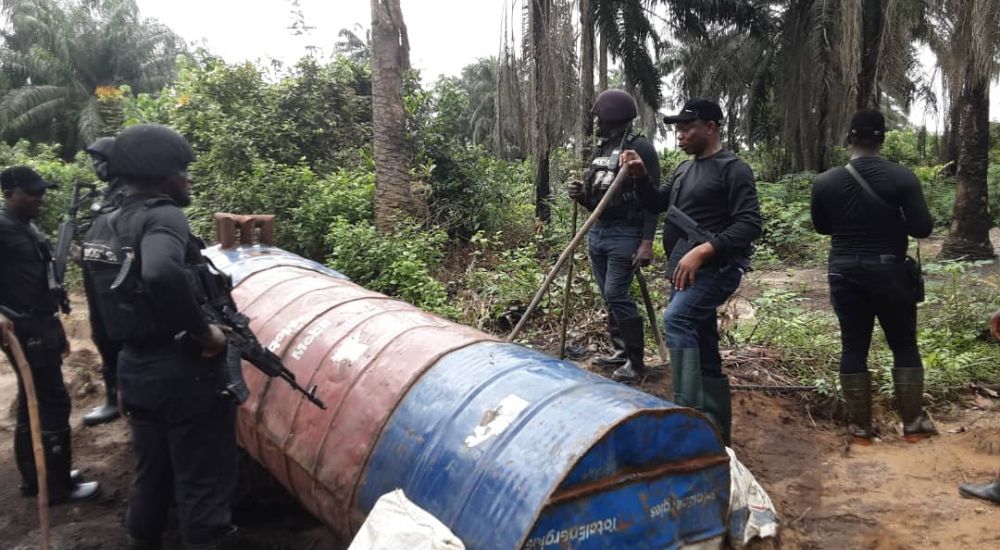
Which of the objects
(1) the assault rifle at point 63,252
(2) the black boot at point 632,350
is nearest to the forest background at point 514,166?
(2) the black boot at point 632,350

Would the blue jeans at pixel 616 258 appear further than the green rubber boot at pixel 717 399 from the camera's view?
Yes

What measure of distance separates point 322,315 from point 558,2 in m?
7.03

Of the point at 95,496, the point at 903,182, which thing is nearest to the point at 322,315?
the point at 95,496

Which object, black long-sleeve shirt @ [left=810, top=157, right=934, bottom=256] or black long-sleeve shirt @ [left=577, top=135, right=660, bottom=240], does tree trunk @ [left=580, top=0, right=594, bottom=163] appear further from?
black long-sleeve shirt @ [left=810, top=157, right=934, bottom=256]

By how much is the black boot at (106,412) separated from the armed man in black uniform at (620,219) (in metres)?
3.58

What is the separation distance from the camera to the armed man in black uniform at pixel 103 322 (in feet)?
10.7

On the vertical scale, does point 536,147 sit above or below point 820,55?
below

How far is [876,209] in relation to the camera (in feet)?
11.1

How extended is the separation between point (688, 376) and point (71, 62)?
29062mm

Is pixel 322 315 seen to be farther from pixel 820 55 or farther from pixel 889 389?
pixel 820 55

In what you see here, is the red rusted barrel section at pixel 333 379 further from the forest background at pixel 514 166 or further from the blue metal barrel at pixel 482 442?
the forest background at pixel 514 166

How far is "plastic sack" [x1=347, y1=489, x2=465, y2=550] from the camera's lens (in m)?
1.85

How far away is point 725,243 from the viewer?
3.04 meters

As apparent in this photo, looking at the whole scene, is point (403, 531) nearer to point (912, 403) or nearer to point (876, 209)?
point (876, 209)
